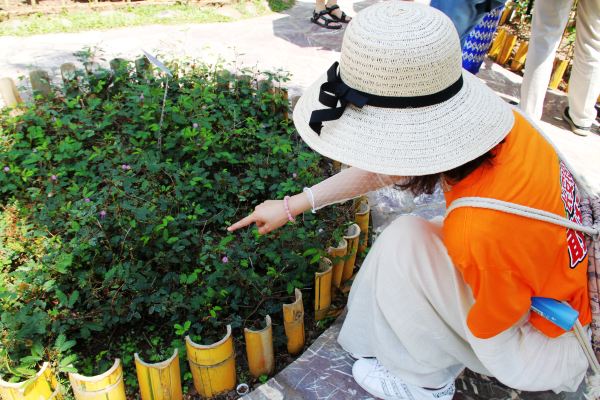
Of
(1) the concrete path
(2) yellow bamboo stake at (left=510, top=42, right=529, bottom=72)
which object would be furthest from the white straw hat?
(2) yellow bamboo stake at (left=510, top=42, right=529, bottom=72)

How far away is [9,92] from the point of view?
334 cm

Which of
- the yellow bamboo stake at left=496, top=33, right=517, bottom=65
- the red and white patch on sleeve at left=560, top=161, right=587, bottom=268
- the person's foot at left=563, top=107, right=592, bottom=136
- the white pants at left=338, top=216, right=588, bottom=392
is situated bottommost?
the person's foot at left=563, top=107, right=592, bottom=136

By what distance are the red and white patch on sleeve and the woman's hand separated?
2.80 ft

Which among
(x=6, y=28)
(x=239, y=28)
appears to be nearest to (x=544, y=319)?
(x=239, y=28)

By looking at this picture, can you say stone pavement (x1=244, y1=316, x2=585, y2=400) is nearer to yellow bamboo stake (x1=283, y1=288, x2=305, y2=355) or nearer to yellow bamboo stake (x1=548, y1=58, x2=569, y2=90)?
yellow bamboo stake (x1=283, y1=288, x2=305, y2=355)

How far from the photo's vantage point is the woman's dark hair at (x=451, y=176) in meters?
1.43

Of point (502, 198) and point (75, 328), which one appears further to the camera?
point (75, 328)

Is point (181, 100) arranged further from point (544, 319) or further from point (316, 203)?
point (544, 319)

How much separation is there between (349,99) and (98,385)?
1.26 m

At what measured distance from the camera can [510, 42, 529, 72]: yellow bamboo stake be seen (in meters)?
5.21

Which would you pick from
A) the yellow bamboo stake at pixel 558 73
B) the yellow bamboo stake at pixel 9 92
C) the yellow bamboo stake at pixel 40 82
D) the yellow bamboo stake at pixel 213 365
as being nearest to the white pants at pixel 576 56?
the yellow bamboo stake at pixel 558 73

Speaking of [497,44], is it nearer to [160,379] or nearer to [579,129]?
[579,129]

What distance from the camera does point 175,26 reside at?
6.63 meters

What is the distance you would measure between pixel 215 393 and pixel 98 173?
1528mm
